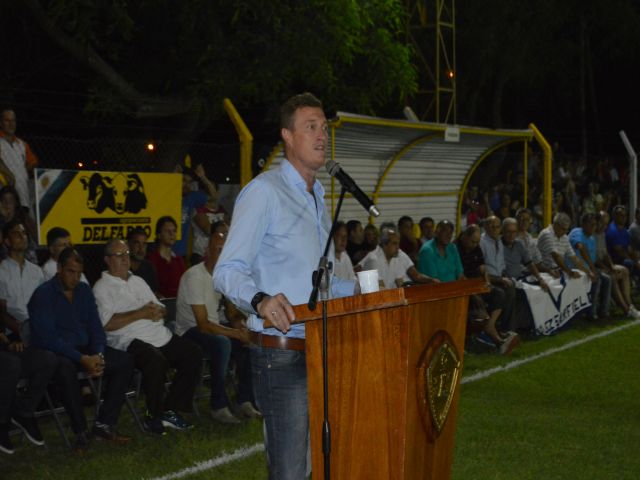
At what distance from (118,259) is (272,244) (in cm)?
446

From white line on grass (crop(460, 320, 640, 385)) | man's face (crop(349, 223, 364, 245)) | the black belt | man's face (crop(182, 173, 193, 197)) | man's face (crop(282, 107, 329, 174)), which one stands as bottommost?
white line on grass (crop(460, 320, 640, 385))

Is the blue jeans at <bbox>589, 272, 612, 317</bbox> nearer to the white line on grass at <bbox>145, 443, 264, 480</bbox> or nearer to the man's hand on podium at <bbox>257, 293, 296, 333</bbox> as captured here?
the white line on grass at <bbox>145, 443, 264, 480</bbox>

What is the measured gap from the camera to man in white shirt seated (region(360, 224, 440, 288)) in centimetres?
1103

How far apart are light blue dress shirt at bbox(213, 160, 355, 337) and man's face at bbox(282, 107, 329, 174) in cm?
10

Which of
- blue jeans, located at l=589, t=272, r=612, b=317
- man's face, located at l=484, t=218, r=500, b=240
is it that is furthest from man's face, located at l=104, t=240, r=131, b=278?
blue jeans, located at l=589, t=272, r=612, b=317

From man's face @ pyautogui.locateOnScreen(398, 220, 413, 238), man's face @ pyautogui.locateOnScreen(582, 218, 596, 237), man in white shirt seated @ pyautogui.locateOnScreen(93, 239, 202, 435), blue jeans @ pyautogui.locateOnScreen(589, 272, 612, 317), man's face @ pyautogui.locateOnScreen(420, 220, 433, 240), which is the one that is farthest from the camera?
man's face @ pyautogui.locateOnScreen(582, 218, 596, 237)

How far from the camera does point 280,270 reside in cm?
353

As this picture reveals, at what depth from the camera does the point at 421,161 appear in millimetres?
14602

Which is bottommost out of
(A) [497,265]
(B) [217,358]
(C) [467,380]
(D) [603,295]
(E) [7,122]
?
(C) [467,380]

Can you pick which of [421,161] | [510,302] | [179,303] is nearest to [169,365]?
[179,303]

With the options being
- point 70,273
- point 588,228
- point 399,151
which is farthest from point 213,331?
point 588,228

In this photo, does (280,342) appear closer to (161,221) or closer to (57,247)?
(57,247)

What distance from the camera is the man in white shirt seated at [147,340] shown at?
24.7 ft

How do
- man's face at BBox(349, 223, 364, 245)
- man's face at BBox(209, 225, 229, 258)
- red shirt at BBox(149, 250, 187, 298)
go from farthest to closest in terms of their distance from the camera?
1. man's face at BBox(349, 223, 364, 245)
2. red shirt at BBox(149, 250, 187, 298)
3. man's face at BBox(209, 225, 229, 258)
